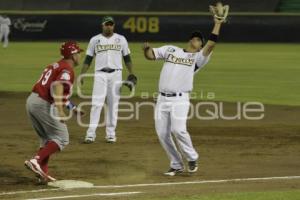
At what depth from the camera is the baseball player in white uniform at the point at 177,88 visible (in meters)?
10.4

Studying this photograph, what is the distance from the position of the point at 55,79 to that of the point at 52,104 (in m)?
0.40

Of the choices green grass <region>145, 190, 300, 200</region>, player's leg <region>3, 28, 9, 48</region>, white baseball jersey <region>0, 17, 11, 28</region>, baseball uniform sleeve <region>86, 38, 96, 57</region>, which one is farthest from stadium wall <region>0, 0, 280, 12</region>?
green grass <region>145, 190, 300, 200</region>

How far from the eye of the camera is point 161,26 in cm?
3997

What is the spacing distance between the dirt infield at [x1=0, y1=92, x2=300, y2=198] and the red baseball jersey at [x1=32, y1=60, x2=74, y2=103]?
3.73 ft

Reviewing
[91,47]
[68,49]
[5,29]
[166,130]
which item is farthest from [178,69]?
[5,29]

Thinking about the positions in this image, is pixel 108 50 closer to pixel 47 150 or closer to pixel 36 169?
pixel 47 150

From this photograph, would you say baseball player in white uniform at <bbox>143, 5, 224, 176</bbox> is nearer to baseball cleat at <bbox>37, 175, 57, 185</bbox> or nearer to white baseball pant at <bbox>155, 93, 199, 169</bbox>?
white baseball pant at <bbox>155, 93, 199, 169</bbox>

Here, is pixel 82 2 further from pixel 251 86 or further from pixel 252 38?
pixel 251 86

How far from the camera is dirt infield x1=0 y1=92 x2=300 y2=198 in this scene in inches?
409

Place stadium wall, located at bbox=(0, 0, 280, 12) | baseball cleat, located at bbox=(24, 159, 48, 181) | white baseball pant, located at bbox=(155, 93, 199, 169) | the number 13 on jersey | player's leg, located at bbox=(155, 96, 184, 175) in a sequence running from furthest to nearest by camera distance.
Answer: stadium wall, located at bbox=(0, 0, 280, 12), the number 13 on jersey, player's leg, located at bbox=(155, 96, 184, 175), white baseball pant, located at bbox=(155, 93, 199, 169), baseball cleat, located at bbox=(24, 159, 48, 181)

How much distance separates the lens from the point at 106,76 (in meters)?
13.4

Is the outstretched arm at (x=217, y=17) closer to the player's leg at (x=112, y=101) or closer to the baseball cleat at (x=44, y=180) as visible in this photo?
the baseball cleat at (x=44, y=180)

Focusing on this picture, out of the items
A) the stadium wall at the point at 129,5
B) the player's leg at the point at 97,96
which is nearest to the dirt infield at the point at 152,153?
the player's leg at the point at 97,96

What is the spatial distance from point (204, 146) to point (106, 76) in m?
2.01
